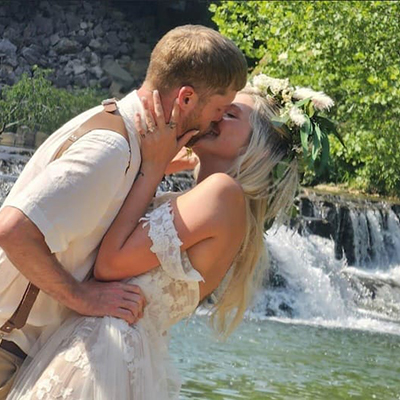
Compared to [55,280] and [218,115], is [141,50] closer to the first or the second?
[218,115]

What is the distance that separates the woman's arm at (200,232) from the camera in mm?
2943

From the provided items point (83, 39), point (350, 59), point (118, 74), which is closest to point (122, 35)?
point (83, 39)

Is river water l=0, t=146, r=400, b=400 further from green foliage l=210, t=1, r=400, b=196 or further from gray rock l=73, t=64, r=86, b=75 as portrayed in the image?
gray rock l=73, t=64, r=86, b=75

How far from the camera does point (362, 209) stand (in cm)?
1562

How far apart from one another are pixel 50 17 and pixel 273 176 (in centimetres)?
2579

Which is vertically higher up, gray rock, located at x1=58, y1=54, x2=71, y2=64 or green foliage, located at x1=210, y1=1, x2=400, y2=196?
green foliage, located at x1=210, y1=1, x2=400, y2=196

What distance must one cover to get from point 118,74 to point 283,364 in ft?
62.9

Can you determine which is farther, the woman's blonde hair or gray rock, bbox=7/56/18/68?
gray rock, bbox=7/56/18/68

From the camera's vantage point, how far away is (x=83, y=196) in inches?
111

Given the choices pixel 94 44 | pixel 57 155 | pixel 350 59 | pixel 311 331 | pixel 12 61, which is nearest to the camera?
pixel 57 155

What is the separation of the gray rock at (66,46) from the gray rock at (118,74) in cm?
88

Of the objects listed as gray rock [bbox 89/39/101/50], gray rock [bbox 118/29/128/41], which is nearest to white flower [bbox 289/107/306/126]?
→ gray rock [bbox 89/39/101/50]

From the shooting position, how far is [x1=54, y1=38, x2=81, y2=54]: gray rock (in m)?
27.5

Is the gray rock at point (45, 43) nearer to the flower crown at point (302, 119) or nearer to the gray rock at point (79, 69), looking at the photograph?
the gray rock at point (79, 69)
